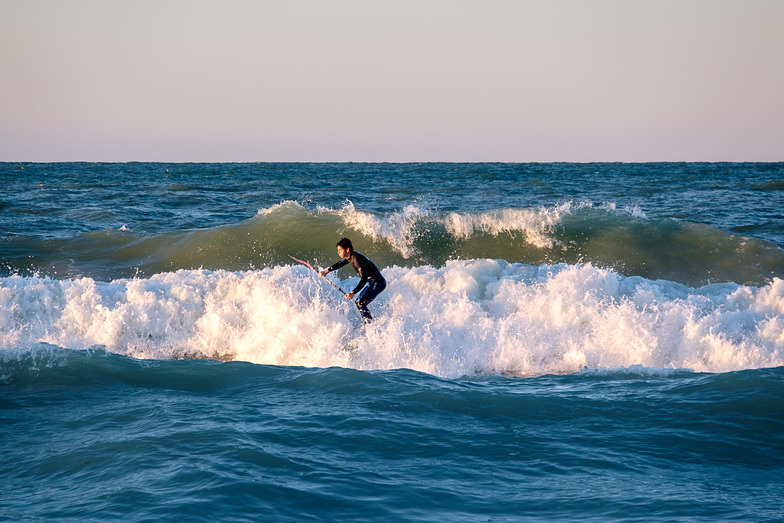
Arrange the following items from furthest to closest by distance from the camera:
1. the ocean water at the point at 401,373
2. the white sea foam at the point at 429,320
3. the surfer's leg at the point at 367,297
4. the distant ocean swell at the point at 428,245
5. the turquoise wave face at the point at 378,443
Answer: the distant ocean swell at the point at 428,245, the surfer's leg at the point at 367,297, the white sea foam at the point at 429,320, the ocean water at the point at 401,373, the turquoise wave face at the point at 378,443

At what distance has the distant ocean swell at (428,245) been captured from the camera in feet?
48.6

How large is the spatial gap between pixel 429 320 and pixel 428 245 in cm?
618

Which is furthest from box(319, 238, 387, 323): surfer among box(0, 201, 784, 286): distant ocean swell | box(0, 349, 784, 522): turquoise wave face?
box(0, 201, 784, 286): distant ocean swell

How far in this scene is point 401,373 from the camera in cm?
750

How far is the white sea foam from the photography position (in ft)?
29.5

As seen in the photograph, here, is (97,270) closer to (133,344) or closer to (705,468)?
(133,344)

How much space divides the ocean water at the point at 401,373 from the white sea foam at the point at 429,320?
42 mm

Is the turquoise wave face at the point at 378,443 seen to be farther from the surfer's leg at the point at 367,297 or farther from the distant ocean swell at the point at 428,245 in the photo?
the distant ocean swell at the point at 428,245

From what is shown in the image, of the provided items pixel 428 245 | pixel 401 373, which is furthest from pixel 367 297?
pixel 428 245

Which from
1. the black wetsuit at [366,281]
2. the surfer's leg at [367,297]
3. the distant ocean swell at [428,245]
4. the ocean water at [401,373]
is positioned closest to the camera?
the ocean water at [401,373]

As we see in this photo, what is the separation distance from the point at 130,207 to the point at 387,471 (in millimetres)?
21999

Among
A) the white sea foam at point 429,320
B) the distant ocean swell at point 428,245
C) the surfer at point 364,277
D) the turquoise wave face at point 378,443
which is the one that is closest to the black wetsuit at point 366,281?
the surfer at point 364,277

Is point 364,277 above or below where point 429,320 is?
above

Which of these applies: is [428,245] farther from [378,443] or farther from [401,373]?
[378,443]
